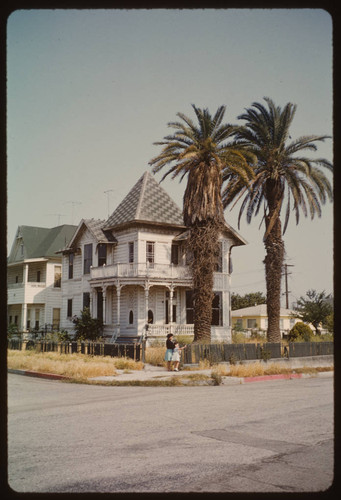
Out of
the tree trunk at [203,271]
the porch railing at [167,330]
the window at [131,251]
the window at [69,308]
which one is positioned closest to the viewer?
the tree trunk at [203,271]

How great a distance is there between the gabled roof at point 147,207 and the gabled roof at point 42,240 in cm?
699

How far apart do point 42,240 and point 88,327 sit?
37.6 ft

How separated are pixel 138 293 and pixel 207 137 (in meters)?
12.0

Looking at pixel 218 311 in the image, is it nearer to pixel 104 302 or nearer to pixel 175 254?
pixel 175 254

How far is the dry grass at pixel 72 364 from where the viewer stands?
62.5ft

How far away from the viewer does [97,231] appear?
35.2 m

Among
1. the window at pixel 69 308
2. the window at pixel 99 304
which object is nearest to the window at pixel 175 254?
the window at pixel 99 304

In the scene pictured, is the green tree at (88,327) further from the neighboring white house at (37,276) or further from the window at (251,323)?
the window at (251,323)

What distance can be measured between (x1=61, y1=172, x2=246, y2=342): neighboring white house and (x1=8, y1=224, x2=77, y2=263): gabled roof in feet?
15.3

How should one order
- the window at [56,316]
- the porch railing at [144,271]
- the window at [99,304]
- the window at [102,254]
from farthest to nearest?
1. the window at [56,316]
2. the window at [99,304]
3. the window at [102,254]
4. the porch railing at [144,271]

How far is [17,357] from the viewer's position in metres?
23.2

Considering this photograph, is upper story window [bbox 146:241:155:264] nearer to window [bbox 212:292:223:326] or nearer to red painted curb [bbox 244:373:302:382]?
window [bbox 212:292:223:326]

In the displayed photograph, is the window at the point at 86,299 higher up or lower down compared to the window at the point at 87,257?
lower down
